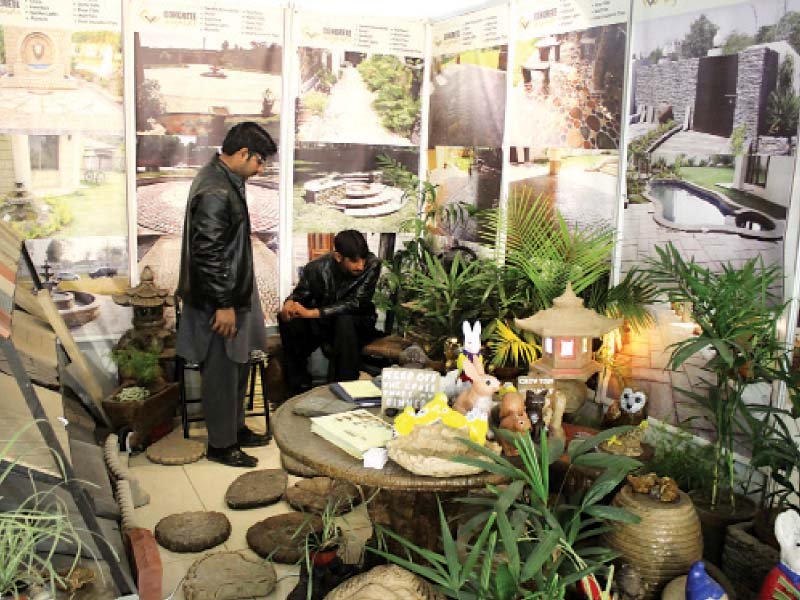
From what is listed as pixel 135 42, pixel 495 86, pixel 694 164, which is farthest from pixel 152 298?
pixel 694 164

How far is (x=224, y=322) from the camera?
476 cm

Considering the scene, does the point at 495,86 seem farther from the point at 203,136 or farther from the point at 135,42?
the point at 135,42

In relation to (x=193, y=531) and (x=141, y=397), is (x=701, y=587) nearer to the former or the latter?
(x=193, y=531)

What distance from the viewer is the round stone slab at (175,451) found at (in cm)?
506

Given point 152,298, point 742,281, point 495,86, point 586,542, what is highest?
point 495,86

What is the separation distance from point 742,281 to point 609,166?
4.78 ft

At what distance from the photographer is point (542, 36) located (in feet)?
16.7

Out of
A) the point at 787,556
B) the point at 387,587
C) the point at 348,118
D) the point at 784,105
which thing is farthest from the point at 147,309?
the point at 787,556

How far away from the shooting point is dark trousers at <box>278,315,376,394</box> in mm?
5797

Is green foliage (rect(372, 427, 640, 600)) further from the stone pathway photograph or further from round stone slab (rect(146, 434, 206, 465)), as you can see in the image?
the stone pathway photograph

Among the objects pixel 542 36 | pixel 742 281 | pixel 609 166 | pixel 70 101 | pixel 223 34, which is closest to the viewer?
pixel 742 281

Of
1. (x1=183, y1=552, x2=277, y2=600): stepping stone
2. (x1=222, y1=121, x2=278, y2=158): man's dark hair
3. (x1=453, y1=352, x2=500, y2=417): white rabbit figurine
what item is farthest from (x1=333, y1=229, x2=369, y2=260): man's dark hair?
(x1=453, y1=352, x2=500, y2=417): white rabbit figurine

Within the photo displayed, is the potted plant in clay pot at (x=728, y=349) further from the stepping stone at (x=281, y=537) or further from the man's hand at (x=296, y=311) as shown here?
the man's hand at (x=296, y=311)

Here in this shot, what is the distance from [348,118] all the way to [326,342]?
1763 millimetres
